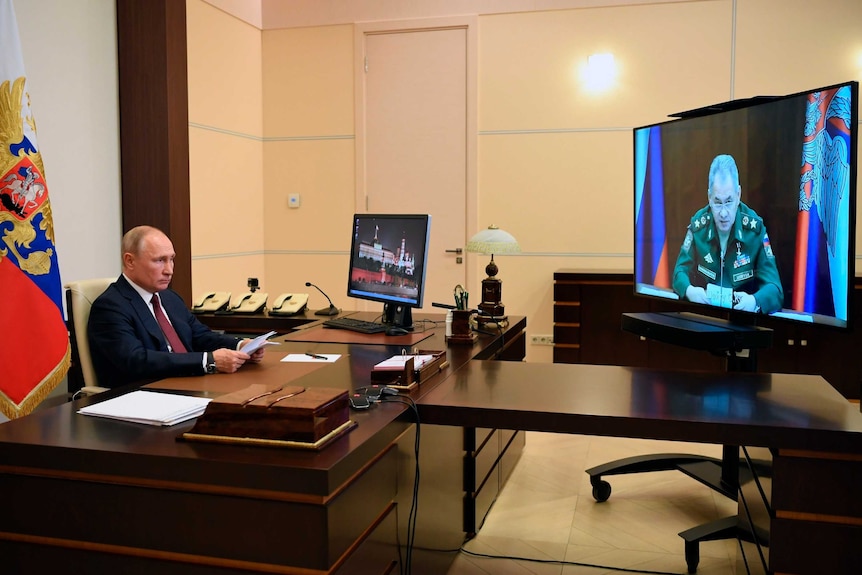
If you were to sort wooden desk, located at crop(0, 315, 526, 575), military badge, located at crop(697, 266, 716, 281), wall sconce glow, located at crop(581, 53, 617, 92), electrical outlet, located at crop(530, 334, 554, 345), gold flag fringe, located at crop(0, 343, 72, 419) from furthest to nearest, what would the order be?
electrical outlet, located at crop(530, 334, 554, 345) < wall sconce glow, located at crop(581, 53, 617, 92) < gold flag fringe, located at crop(0, 343, 72, 419) < military badge, located at crop(697, 266, 716, 281) < wooden desk, located at crop(0, 315, 526, 575)

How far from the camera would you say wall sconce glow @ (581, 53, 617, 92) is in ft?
19.4

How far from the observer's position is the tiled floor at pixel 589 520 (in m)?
3.03

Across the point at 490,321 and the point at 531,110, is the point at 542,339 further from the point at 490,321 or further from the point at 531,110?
the point at 490,321

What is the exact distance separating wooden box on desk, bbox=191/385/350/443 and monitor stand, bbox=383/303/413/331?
173cm

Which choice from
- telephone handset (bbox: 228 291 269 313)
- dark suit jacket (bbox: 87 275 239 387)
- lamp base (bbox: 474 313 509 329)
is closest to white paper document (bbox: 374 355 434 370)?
dark suit jacket (bbox: 87 275 239 387)

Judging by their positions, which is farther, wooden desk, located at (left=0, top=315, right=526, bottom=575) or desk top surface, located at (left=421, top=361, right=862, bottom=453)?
A: desk top surface, located at (left=421, top=361, right=862, bottom=453)

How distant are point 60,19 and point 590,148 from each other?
11.9ft

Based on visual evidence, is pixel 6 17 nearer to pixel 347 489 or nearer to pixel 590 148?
pixel 347 489

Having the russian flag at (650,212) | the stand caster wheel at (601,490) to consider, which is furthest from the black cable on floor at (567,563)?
the russian flag at (650,212)

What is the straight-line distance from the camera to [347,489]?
1.84 m

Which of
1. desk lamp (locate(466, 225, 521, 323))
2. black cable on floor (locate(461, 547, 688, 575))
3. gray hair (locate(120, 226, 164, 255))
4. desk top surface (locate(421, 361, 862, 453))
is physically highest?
gray hair (locate(120, 226, 164, 255))

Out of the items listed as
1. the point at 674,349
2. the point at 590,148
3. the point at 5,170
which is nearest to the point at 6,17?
the point at 5,170

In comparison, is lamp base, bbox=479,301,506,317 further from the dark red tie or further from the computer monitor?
the dark red tie

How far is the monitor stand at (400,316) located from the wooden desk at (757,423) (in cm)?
113
